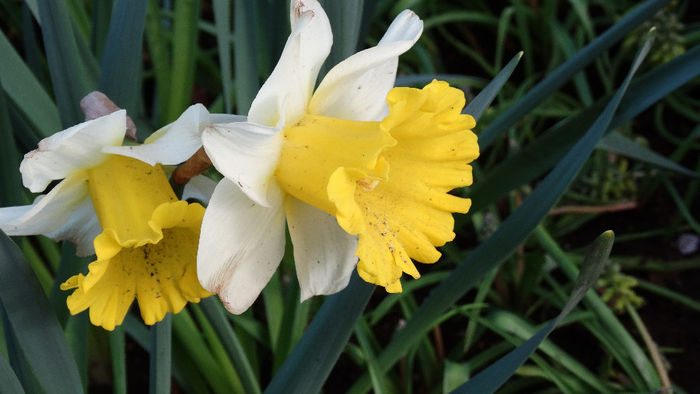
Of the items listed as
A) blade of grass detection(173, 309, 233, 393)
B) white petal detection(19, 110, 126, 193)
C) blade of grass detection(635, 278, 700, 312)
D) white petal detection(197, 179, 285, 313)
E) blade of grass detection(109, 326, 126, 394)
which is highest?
white petal detection(19, 110, 126, 193)

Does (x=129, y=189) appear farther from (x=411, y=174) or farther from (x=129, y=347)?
(x=129, y=347)

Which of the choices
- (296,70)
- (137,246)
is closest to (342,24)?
(296,70)

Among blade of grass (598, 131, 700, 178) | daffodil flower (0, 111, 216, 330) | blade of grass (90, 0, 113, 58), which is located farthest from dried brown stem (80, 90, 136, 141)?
blade of grass (598, 131, 700, 178)

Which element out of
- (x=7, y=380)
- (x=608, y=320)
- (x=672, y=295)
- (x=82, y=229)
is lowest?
(x=672, y=295)

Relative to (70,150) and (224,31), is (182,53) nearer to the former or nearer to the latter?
(224,31)

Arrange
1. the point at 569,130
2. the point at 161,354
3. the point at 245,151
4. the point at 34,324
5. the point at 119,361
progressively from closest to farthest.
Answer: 1. the point at 245,151
2. the point at 34,324
3. the point at 161,354
4. the point at 119,361
5. the point at 569,130

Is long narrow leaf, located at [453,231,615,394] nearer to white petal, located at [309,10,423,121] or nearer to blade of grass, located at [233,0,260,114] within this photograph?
white petal, located at [309,10,423,121]

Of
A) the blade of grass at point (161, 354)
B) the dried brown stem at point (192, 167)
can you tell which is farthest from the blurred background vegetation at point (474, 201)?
the dried brown stem at point (192, 167)
